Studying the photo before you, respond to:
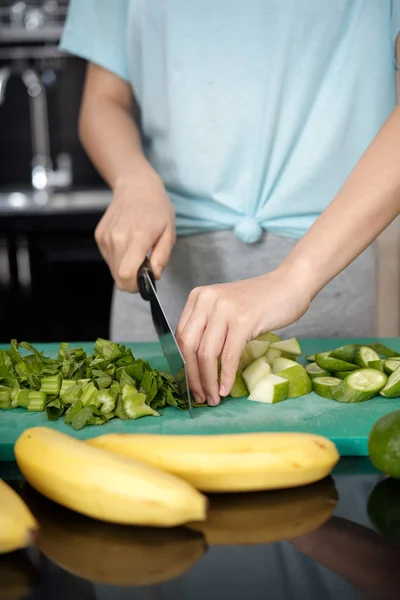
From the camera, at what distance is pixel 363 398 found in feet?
4.35

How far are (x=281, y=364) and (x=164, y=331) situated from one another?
22cm

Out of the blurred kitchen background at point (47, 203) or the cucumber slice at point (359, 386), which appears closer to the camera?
the cucumber slice at point (359, 386)

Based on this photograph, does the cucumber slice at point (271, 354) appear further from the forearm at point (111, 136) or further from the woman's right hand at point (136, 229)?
the forearm at point (111, 136)

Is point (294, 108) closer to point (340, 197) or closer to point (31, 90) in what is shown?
point (340, 197)

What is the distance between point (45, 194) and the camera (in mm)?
4258

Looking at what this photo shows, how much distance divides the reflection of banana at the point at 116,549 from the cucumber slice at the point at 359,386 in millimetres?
513

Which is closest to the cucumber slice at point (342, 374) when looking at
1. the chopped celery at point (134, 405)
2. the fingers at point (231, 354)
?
the fingers at point (231, 354)

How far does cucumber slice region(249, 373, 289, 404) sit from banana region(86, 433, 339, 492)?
1.11 ft

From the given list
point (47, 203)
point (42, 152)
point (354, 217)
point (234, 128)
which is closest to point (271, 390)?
point (354, 217)

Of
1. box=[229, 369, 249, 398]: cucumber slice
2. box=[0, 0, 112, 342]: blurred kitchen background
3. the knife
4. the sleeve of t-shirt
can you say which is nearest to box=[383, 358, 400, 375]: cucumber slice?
box=[229, 369, 249, 398]: cucumber slice

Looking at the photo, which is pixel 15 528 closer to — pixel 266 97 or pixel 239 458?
pixel 239 458

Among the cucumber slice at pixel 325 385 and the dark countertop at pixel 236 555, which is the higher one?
the dark countertop at pixel 236 555

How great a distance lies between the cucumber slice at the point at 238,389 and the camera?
4.50 ft

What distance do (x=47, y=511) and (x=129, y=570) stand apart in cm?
17
